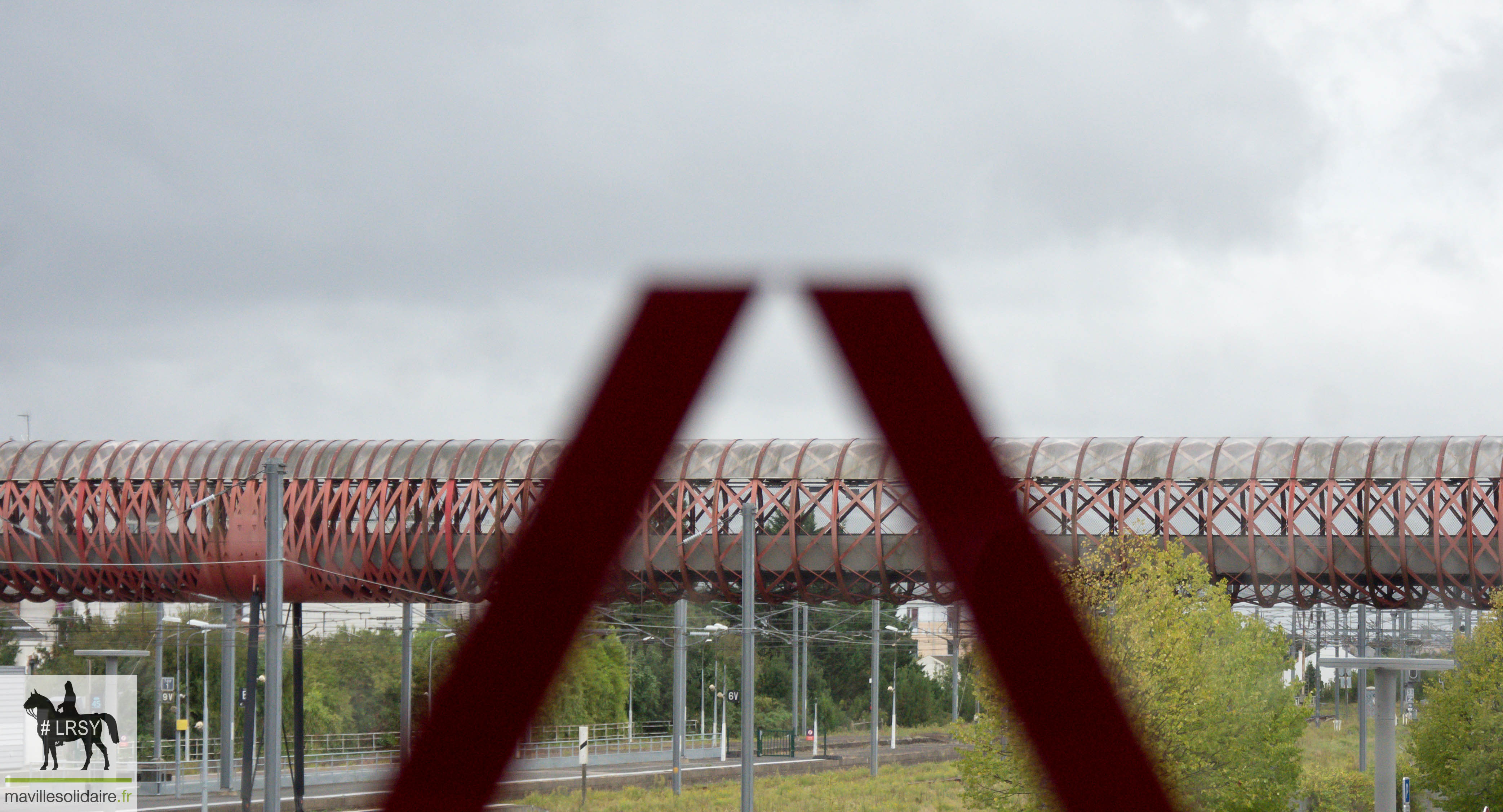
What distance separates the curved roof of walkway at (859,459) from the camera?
33000mm

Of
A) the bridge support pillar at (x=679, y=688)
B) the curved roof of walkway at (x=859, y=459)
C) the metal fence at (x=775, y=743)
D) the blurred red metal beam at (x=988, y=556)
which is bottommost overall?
the metal fence at (x=775, y=743)

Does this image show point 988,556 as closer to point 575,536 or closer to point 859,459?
point 575,536

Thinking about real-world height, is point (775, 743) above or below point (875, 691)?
below

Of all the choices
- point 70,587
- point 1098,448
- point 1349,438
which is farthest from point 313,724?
point 1349,438

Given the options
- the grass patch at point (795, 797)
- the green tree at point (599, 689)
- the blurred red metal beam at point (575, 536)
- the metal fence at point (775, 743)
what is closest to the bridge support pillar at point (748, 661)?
the grass patch at point (795, 797)

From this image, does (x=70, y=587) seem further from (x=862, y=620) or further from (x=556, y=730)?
(x=862, y=620)

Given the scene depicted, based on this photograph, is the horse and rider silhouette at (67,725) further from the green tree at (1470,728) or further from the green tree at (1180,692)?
the green tree at (1470,728)

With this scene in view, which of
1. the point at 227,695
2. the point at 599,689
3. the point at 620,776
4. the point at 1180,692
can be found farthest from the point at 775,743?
the point at 1180,692

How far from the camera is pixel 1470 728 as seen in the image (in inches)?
1257

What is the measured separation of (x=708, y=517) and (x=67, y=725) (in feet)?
55.6

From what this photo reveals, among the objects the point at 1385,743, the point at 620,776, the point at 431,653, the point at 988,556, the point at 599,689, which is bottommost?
the point at 620,776

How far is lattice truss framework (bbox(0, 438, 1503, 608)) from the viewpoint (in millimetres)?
33156

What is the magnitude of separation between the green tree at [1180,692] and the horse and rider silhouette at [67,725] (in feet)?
74.3

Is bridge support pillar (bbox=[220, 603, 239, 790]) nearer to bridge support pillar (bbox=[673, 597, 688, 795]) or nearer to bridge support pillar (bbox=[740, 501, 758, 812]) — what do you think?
bridge support pillar (bbox=[673, 597, 688, 795])
